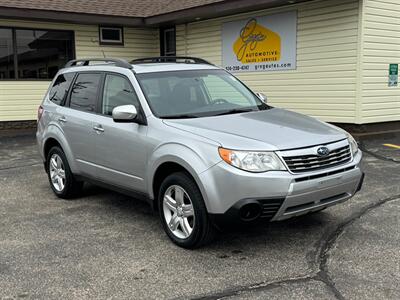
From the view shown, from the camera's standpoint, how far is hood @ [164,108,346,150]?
4.13 metres

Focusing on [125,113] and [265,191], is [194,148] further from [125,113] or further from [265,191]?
[125,113]

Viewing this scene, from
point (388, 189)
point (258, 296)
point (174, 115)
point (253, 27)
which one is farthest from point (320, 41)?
point (258, 296)

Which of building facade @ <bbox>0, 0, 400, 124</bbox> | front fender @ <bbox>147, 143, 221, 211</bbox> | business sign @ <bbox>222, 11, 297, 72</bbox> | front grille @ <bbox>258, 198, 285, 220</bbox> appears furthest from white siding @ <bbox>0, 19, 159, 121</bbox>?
front grille @ <bbox>258, 198, 285, 220</bbox>

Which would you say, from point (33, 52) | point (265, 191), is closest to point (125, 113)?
point (265, 191)

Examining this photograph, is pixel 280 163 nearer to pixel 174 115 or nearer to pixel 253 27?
pixel 174 115

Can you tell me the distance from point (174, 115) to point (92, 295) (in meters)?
2.01

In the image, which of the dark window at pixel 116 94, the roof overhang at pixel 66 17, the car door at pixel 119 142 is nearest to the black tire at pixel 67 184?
the car door at pixel 119 142

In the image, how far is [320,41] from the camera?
11102 mm

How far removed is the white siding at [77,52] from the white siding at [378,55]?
756cm

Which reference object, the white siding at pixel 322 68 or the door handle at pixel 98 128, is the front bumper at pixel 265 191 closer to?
the door handle at pixel 98 128

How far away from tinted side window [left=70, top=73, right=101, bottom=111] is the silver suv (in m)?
0.01

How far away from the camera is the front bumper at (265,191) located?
3.97 m

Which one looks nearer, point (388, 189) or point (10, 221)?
point (10, 221)

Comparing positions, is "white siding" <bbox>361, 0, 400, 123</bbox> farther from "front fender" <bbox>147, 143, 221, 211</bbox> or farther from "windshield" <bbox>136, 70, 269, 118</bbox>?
"front fender" <bbox>147, 143, 221, 211</bbox>
